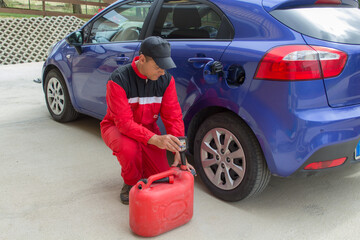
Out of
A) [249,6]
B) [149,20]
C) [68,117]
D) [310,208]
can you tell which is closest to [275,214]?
[310,208]

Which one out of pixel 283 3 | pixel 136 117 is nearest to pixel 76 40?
pixel 136 117

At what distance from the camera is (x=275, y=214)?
8.59 feet

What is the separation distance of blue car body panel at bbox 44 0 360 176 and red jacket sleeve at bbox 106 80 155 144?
543 mm

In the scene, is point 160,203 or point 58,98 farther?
point 58,98

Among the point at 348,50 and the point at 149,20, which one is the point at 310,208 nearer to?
the point at 348,50

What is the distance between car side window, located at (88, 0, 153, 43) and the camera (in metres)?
3.48

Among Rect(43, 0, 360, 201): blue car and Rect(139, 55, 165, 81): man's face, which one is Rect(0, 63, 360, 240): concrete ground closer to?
Rect(43, 0, 360, 201): blue car

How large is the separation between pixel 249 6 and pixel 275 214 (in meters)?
1.44

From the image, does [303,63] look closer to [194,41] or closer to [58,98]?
[194,41]

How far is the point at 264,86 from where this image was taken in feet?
7.54

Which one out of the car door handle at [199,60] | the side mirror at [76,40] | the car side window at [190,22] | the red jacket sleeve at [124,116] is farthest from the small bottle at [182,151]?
the side mirror at [76,40]

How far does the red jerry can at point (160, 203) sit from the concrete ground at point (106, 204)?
11cm

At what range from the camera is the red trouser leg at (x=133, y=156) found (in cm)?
255

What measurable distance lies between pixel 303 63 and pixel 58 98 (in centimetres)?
319
